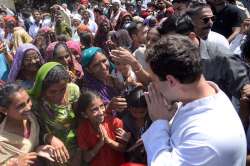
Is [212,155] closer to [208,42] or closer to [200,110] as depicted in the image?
[200,110]

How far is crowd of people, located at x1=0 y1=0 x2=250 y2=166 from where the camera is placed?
1636mm

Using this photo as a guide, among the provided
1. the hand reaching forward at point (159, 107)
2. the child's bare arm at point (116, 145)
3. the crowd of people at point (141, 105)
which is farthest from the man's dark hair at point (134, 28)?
the hand reaching forward at point (159, 107)

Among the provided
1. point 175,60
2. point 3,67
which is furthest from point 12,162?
point 3,67

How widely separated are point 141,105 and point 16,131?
912 mm

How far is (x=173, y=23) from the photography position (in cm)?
297

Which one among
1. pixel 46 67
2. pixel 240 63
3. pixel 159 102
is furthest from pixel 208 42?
pixel 159 102

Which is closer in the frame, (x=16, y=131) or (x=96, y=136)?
(x=16, y=131)

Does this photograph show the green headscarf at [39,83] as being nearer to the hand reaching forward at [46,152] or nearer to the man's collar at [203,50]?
the hand reaching forward at [46,152]

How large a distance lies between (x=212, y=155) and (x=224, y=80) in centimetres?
142

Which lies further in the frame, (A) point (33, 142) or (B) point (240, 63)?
(B) point (240, 63)

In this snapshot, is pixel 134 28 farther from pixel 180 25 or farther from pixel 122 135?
pixel 122 135

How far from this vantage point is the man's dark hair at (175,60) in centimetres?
163

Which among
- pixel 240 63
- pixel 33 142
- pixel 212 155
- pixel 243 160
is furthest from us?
pixel 240 63

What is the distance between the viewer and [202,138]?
5.21 feet
